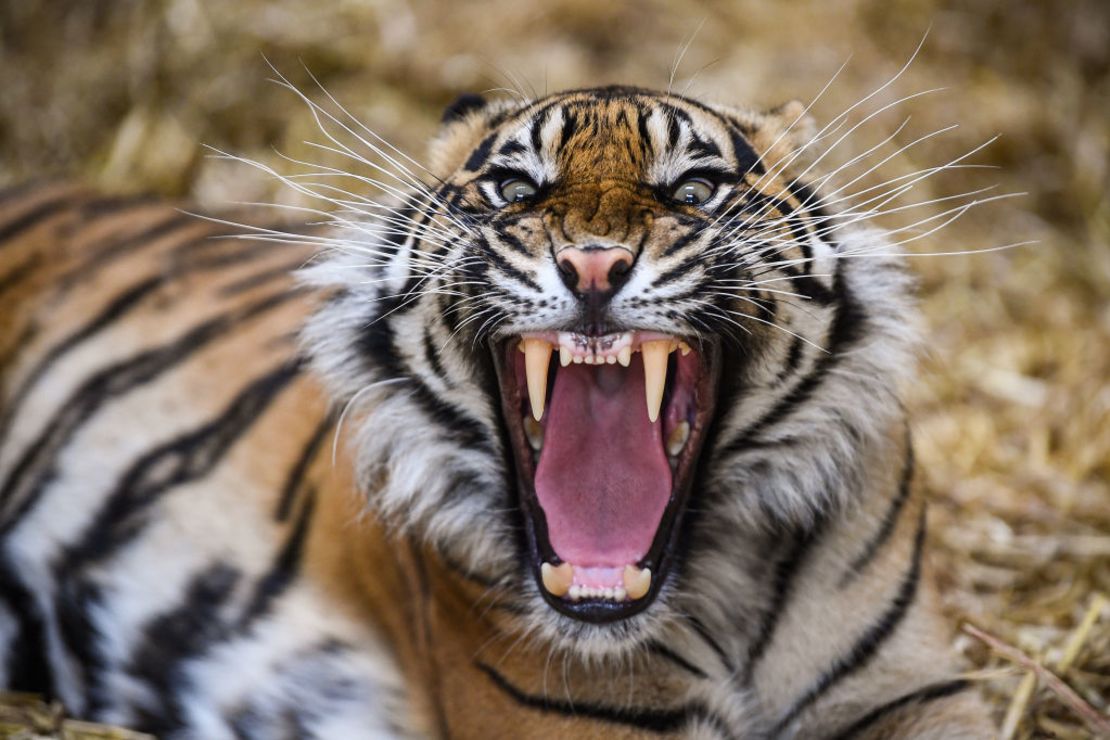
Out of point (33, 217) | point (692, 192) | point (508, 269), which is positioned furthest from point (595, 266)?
point (33, 217)

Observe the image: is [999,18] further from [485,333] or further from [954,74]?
[485,333]

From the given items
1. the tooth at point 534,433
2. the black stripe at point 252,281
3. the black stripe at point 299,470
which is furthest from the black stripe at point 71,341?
the tooth at point 534,433

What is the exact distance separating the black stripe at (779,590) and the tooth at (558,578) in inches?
9.7

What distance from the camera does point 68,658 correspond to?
6.06 ft

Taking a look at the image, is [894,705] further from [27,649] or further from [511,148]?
[27,649]

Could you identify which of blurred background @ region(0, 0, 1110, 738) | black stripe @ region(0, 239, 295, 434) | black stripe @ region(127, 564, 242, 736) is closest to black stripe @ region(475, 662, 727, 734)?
black stripe @ region(127, 564, 242, 736)

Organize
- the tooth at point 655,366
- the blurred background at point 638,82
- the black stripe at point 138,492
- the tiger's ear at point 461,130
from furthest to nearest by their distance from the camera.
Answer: the blurred background at point 638,82, the black stripe at point 138,492, the tiger's ear at point 461,130, the tooth at point 655,366

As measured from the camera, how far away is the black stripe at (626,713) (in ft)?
4.47

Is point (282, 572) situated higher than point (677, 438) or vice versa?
point (677, 438)

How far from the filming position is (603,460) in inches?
54.2

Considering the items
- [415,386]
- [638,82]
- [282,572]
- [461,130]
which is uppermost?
[638,82]

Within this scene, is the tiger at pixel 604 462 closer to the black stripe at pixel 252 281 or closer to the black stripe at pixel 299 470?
the black stripe at pixel 299 470

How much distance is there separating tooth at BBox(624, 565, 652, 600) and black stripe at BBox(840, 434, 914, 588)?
0.84ft

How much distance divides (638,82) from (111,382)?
65.3 inches
